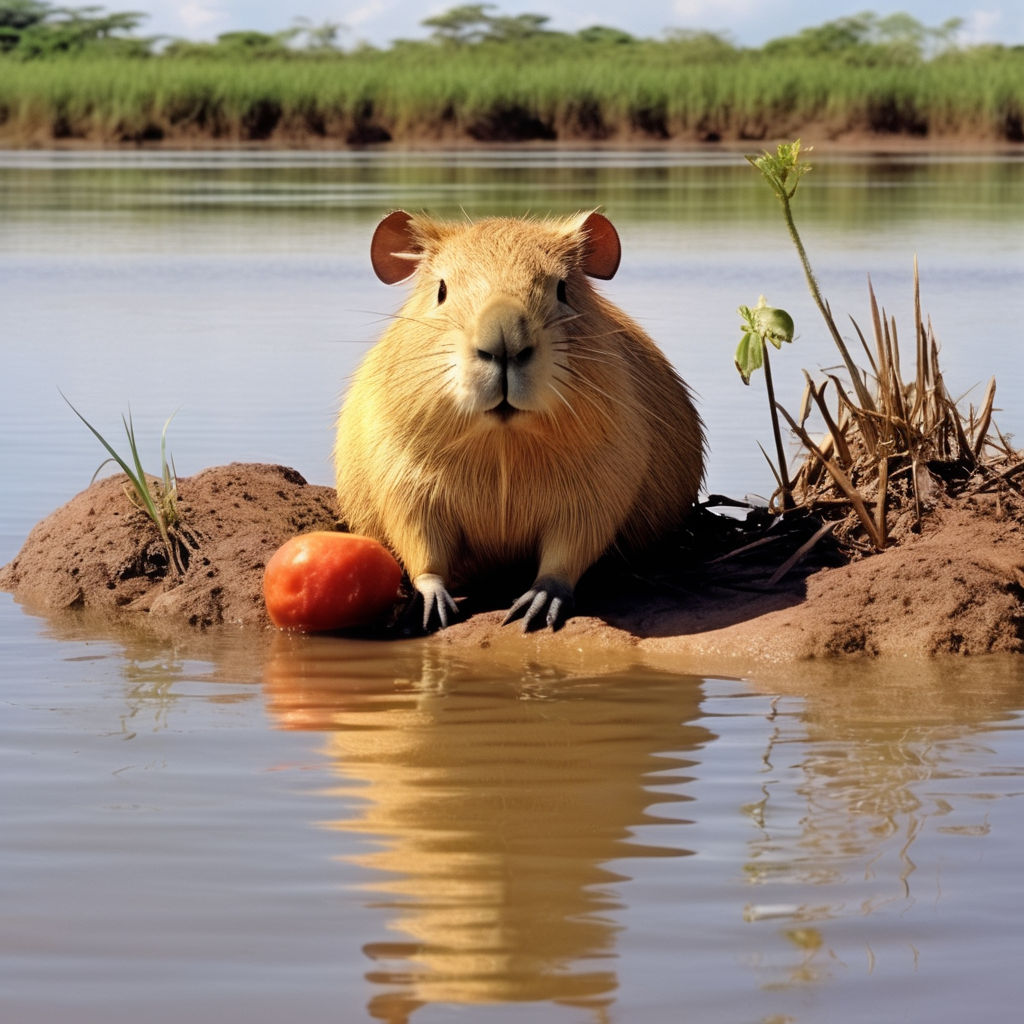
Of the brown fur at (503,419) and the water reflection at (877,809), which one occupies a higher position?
the brown fur at (503,419)

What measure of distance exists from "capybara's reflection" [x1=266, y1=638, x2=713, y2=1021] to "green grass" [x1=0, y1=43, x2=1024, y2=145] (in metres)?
28.3

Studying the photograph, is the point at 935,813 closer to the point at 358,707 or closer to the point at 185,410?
the point at 358,707

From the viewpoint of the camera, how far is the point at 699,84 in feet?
105

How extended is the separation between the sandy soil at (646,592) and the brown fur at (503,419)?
8.4 inches

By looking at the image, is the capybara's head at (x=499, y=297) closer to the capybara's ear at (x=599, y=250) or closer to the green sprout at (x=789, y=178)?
the capybara's ear at (x=599, y=250)

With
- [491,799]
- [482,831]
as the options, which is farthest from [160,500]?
[482,831]

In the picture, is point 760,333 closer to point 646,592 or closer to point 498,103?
point 646,592

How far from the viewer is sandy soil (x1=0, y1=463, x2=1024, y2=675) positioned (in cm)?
453

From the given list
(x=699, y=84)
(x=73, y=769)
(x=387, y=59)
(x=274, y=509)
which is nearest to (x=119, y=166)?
(x=699, y=84)

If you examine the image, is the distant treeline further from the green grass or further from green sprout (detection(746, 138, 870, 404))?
green sprout (detection(746, 138, 870, 404))

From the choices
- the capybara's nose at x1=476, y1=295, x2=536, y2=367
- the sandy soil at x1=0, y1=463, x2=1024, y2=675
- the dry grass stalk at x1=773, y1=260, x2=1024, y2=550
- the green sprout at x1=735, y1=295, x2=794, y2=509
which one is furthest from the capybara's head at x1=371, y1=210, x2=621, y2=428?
the dry grass stalk at x1=773, y1=260, x2=1024, y2=550

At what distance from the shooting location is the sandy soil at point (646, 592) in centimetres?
453

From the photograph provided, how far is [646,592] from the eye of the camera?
4.93m

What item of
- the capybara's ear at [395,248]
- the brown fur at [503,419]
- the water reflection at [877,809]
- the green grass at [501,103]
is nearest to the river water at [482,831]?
the water reflection at [877,809]
